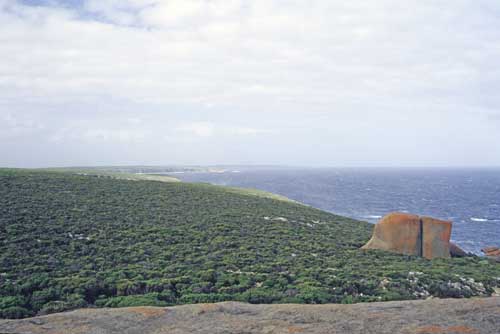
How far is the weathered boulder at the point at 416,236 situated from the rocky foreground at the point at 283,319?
1464 centimetres

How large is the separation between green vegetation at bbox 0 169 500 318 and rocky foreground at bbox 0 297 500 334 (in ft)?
9.88

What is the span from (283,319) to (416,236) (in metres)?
19.4

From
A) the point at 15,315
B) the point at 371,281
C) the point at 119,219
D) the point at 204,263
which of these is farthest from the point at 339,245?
the point at 15,315

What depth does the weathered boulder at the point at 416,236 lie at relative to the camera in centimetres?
2619

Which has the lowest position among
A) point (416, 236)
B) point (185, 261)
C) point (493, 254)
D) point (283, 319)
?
point (493, 254)

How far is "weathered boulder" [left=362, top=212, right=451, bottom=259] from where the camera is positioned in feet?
85.9

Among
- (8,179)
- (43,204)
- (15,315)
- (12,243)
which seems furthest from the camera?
(8,179)

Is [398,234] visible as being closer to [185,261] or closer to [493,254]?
[493,254]

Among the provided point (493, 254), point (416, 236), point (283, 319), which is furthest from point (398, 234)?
point (283, 319)

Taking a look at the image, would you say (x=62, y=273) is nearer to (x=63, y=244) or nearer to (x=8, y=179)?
(x=63, y=244)

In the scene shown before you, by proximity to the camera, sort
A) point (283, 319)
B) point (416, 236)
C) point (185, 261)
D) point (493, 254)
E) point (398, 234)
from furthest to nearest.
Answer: point (493, 254) < point (398, 234) < point (416, 236) < point (185, 261) < point (283, 319)

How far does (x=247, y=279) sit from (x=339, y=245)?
505 inches

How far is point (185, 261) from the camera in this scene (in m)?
21.2

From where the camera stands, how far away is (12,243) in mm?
22359
